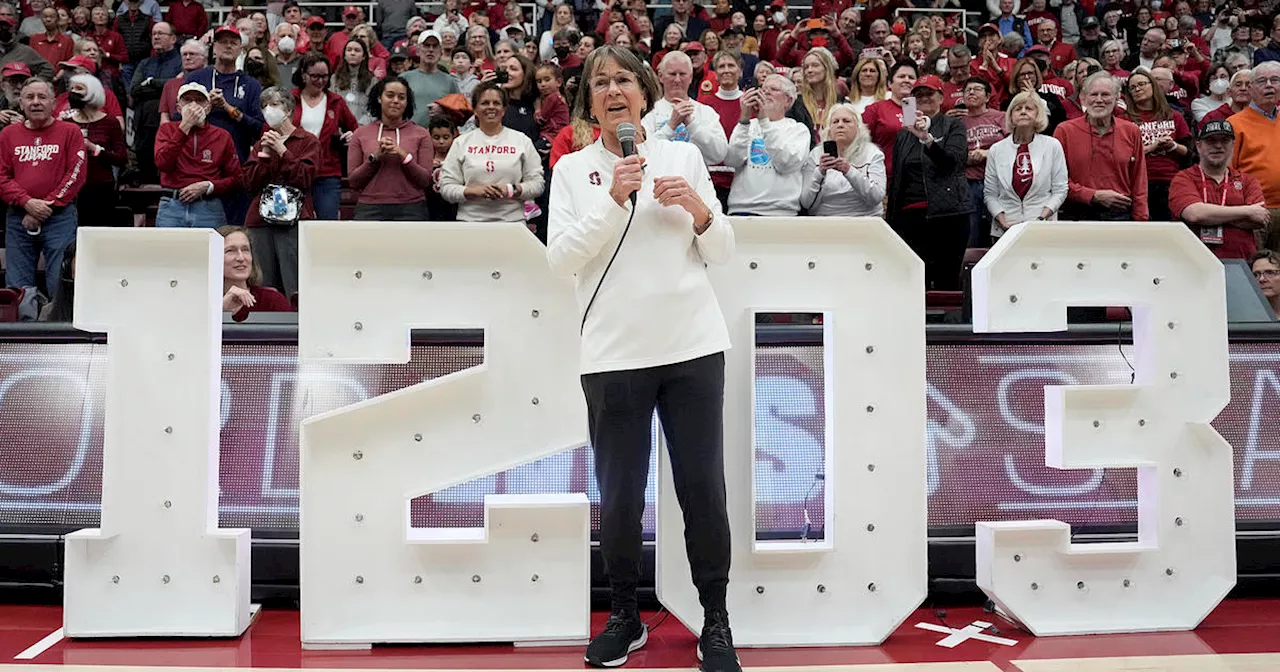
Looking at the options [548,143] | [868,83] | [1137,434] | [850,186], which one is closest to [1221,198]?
[850,186]

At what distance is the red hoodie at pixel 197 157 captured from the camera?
6973 mm

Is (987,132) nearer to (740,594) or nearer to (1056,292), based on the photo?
(1056,292)

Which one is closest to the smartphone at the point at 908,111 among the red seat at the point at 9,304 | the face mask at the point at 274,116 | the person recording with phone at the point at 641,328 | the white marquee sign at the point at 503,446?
the white marquee sign at the point at 503,446

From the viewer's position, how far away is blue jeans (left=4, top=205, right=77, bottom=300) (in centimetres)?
691

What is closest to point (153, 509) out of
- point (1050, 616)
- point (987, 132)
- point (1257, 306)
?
point (1050, 616)

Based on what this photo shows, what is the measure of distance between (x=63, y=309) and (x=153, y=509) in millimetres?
1798

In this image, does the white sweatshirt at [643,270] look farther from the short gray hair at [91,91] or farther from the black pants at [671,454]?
the short gray hair at [91,91]

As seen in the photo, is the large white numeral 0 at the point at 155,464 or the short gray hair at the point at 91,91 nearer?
the large white numeral 0 at the point at 155,464

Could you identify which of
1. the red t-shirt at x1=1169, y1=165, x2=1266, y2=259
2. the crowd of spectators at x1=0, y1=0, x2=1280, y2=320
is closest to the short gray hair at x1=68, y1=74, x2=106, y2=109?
the crowd of spectators at x1=0, y1=0, x2=1280, y2=320

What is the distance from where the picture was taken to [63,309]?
16.1ft

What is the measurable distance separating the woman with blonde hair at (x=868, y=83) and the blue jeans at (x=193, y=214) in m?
4.07

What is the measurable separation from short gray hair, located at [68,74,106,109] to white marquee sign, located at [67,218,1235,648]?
197 inches

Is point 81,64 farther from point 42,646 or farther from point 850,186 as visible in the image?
point 42,646

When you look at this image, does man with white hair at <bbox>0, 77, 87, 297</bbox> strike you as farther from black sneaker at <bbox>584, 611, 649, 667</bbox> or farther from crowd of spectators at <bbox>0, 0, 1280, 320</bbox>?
black sneaker at <bbox>584, 611, 649, 667</bbox>
